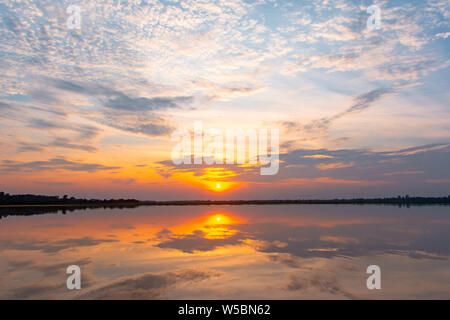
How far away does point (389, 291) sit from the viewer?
13.2m

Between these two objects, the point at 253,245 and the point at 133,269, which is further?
the point at 253,245

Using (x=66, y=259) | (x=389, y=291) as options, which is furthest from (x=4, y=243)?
(x=389, y=291)

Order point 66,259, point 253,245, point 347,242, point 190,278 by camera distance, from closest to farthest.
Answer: point 190,278
point 66,259
point 253,245
point 347,242

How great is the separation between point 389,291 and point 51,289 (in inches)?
597
